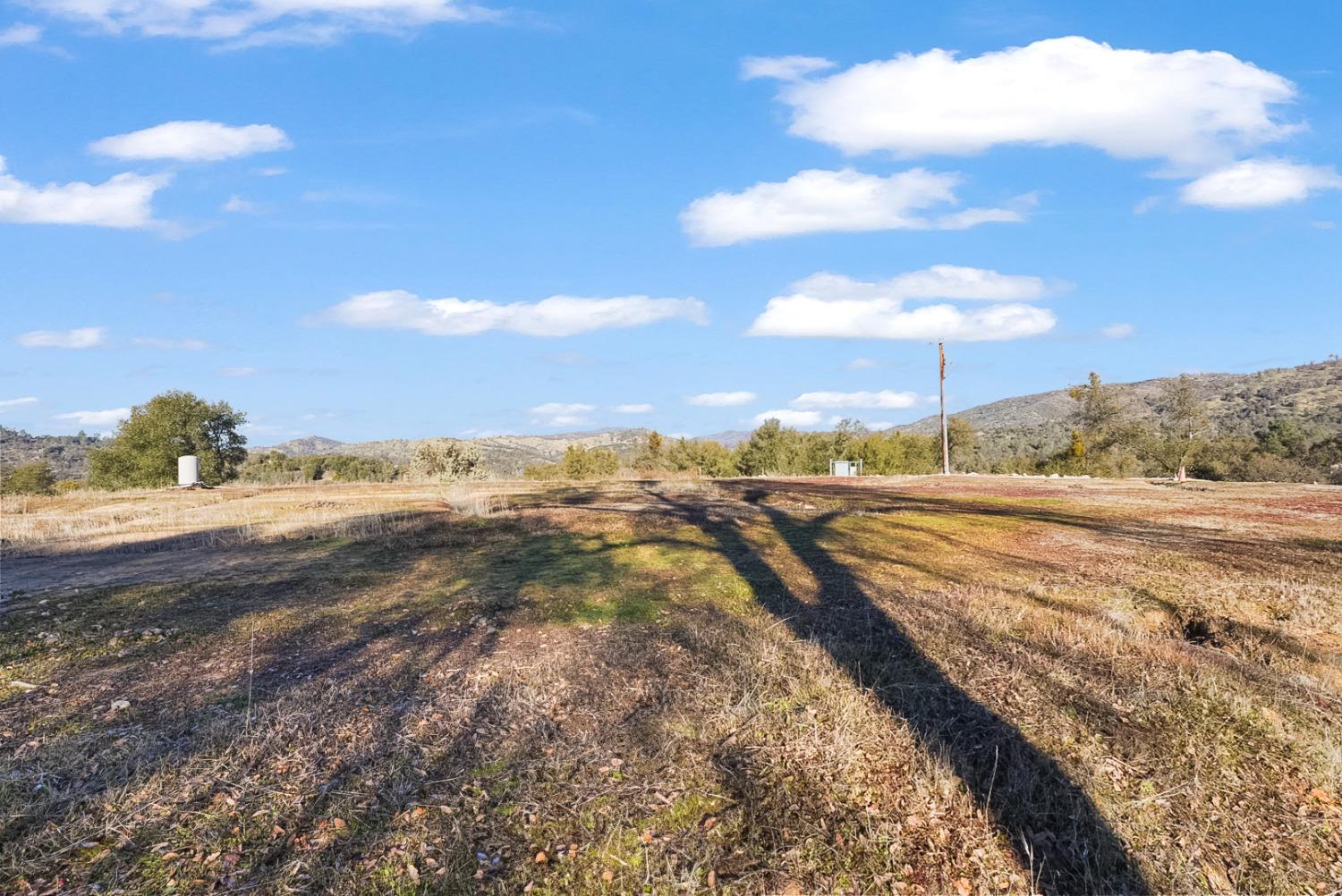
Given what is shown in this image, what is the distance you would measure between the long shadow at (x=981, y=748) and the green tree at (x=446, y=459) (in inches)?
1406

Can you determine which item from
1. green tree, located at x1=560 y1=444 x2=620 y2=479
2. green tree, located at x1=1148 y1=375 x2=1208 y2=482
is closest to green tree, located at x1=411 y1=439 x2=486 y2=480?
green tree, located at x1=560 y1=444 x2=620 y2=479

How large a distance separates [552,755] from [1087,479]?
127 feet

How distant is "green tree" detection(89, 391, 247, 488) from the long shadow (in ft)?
180

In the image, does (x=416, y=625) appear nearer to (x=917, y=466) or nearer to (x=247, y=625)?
(x=247, y=625)

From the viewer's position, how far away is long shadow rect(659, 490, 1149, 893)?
437 centimetres

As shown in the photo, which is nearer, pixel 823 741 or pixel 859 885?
pixel 859 885

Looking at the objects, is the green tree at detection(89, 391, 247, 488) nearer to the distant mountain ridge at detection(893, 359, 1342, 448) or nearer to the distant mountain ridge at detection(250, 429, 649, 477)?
the distant mountain ridge at detection(250, 429, 649, 477)

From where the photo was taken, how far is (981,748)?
217 inches

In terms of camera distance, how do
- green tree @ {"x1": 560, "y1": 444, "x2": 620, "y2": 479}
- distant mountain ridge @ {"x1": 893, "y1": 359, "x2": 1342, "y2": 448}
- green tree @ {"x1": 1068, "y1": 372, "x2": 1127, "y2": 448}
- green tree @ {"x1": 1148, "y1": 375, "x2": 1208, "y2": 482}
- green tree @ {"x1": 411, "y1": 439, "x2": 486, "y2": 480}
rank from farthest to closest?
distant mountain ridge @ {"x1": 893, "y1": 359, "x2": 1342, "y2": 448} < green tree @ {"x1": 1068, "y1": 372, "x2": 1127, "y2": 448} < green tree @ {"x1": 560, "y1": 444, "x2": 620, "y2": 479} < green tree @ {"x1": 1148, "y1": 375, "x2": 1208, "y2": 482} < green tree @ {"x1": 411, "y1": 439, "x2": 486, "y2": 480}

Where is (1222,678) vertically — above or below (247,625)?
below

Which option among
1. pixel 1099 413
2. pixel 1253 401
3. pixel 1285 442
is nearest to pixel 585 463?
pixel 1099 413

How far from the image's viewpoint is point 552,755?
5211mm

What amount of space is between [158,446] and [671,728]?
60.8 m

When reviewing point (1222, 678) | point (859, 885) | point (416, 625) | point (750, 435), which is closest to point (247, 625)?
point (416, 625)
